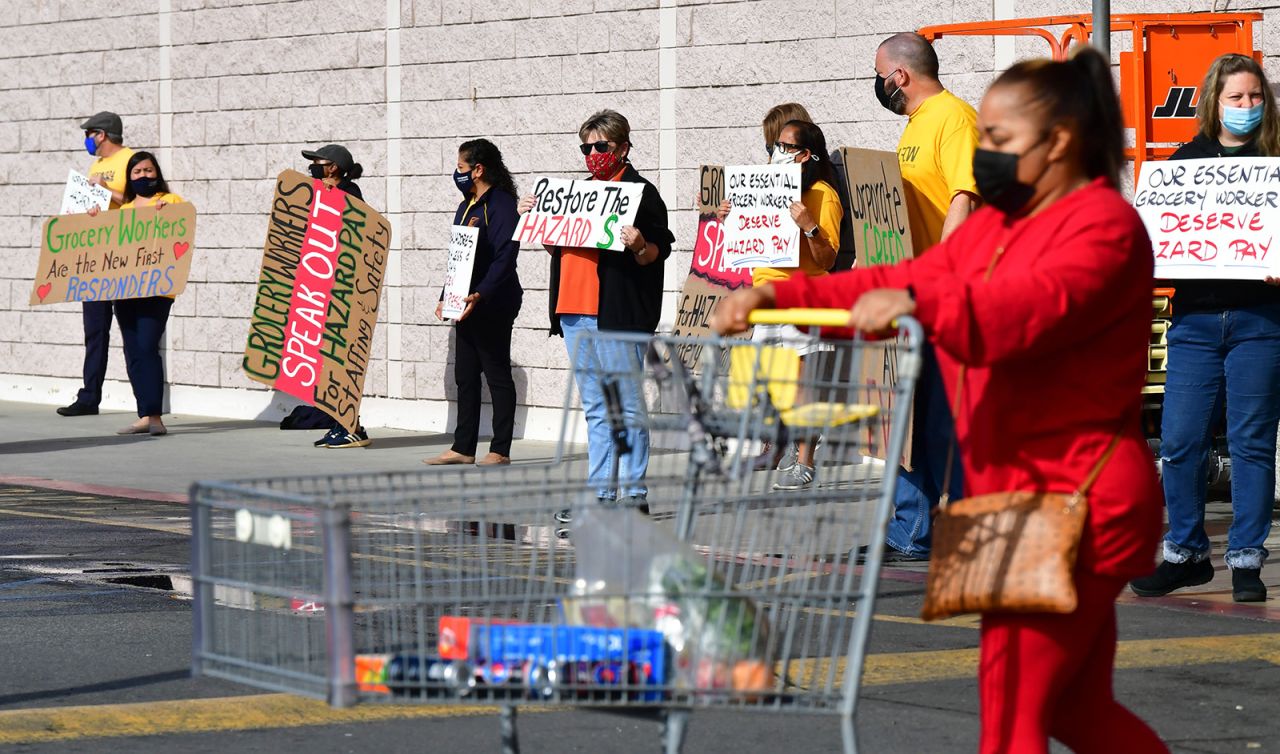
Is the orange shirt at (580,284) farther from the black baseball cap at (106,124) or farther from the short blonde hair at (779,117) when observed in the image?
the black baseball cap at (106,124)

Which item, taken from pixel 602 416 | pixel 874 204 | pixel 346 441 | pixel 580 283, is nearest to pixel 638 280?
pixel 580 283

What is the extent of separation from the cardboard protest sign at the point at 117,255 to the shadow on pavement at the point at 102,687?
8.27 m

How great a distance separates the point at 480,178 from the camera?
12.9 metres

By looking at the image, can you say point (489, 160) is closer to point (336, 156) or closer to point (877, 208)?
point (336, 156)

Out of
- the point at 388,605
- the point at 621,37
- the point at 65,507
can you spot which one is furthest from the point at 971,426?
the point at 621,37

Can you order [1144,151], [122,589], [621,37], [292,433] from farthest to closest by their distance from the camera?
1. [292,433]
2. [621,37]
3. [1144,151]
4. [122,589]

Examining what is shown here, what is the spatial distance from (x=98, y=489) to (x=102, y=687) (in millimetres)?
5982

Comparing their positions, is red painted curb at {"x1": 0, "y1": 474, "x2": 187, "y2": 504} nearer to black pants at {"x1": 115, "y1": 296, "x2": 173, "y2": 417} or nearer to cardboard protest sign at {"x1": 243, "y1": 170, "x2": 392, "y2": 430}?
cardboard protest sign at {"x1": 243, "y1": 170, "x2": 392, "y2": 430}

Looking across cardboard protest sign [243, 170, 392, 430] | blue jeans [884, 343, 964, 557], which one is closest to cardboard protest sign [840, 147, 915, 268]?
blue jeans [884, 343, 964, 557]

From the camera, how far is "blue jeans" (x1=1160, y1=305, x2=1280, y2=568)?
764cm

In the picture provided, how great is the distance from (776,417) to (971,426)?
369mm

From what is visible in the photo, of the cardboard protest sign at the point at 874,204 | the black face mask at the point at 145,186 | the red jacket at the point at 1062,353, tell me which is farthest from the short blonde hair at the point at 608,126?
the red jacket at the point at 1062,353

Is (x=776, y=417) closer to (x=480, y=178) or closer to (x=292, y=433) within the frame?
(x=480, y=178)

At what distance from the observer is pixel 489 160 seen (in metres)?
12.8
